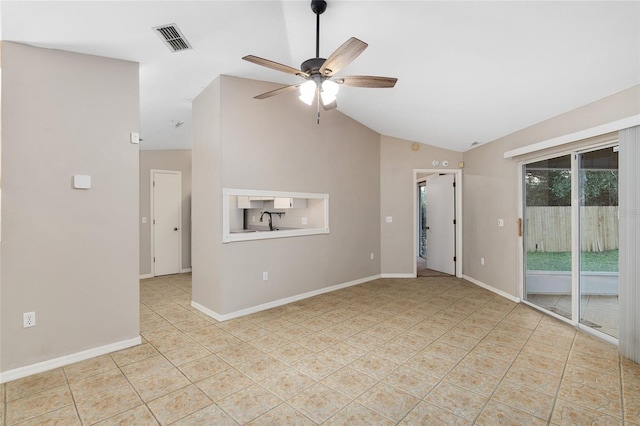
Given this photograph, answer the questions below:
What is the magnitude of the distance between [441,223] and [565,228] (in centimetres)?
276

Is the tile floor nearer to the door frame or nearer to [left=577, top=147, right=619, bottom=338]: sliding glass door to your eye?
[left=577, top=147, right=619, bottom=338]: sliding glass door

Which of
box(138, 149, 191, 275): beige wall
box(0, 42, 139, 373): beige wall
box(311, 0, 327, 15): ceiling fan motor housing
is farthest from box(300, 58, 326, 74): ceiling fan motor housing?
→ box(138, 149, 191, 275): beige wall

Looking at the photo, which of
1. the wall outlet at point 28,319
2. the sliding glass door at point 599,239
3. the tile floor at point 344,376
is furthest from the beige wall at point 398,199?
the wall outlet at point 28,319

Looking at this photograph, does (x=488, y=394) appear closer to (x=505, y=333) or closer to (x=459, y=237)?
(x=505, y=333)

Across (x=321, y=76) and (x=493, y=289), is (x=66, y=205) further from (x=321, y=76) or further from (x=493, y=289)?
(x=493, y=289)

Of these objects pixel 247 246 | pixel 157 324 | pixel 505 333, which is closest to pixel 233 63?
pixel 247 246

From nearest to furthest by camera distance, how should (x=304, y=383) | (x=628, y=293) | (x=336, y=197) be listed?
(x=304, y=383), (x=628, y=293), (x=336, y=197)

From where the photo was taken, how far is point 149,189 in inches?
240

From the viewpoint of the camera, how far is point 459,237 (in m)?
5.87

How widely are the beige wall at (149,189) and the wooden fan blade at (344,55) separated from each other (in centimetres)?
513

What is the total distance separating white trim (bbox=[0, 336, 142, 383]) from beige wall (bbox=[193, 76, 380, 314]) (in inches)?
40.2

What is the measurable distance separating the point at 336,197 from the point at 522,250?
2.83m

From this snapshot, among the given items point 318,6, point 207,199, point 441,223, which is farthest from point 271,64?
point 441,223

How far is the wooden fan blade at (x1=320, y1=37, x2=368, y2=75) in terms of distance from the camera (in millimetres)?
1893
